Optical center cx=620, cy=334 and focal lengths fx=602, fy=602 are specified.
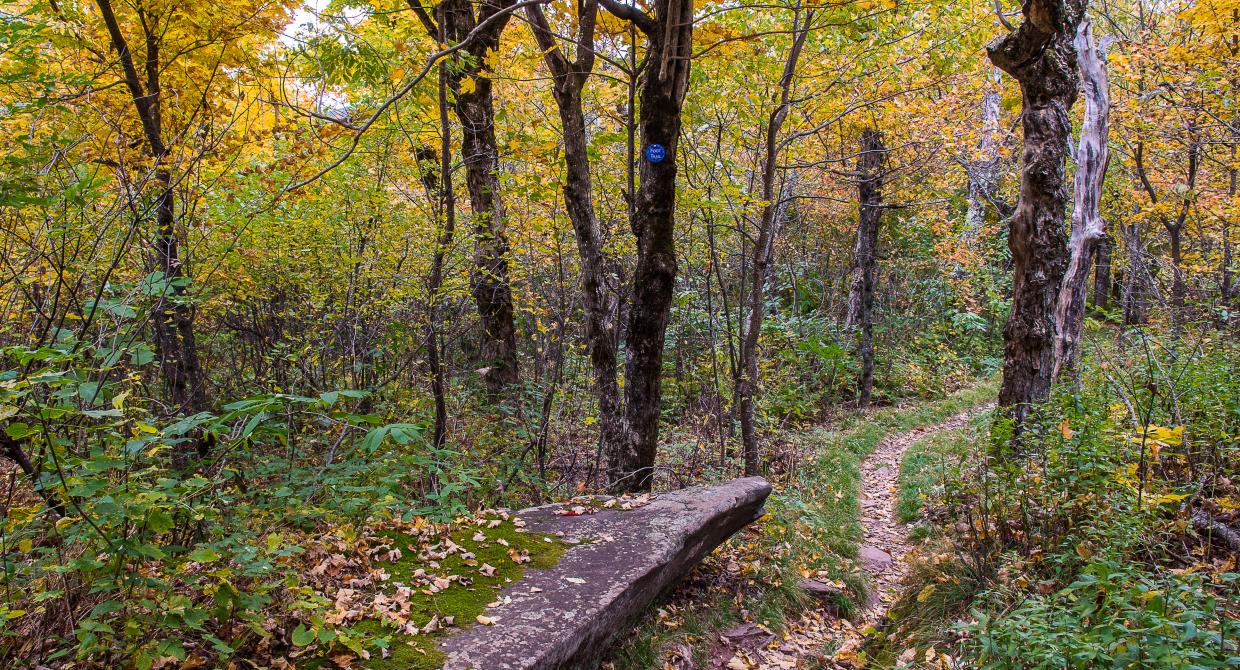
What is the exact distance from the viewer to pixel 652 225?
5.20 meters

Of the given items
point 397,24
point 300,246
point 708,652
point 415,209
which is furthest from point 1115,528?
point 397,24

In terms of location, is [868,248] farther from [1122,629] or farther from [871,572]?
[1122,629]

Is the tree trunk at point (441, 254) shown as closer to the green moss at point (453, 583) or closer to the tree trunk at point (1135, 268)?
the green moss at point (453, 583)

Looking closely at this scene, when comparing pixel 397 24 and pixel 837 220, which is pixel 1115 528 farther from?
pixel 837 220

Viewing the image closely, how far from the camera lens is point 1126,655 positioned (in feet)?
6.87

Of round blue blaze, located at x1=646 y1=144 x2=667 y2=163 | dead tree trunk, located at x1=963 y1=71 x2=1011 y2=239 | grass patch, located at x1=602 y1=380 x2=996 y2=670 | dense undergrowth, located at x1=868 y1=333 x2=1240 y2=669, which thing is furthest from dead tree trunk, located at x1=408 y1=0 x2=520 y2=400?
dead tree trunk, located at x1=963 y1=71 x2=1011 y2=239

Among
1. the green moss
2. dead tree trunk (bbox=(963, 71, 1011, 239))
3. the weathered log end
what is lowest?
the weathered log end

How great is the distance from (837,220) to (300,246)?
1264cm

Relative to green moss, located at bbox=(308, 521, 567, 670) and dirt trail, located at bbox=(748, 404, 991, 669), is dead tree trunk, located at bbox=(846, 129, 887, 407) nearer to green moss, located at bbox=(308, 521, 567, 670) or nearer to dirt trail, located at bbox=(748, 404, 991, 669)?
dirt trail, located at bbox=(748, 404, 991, 669)

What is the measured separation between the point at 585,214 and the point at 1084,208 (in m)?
5.43

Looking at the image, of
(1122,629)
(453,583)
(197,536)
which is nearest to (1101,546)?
(1122,629)

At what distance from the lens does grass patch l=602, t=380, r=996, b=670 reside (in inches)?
152

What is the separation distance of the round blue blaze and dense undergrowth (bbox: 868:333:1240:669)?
344 centimetres

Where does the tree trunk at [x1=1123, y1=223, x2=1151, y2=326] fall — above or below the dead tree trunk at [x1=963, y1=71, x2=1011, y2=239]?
below
